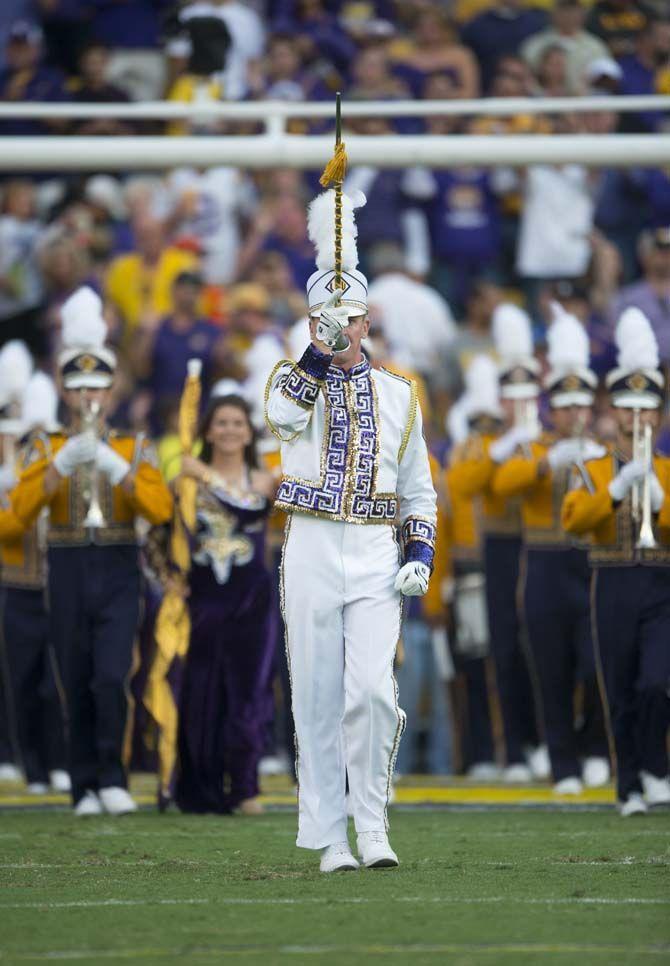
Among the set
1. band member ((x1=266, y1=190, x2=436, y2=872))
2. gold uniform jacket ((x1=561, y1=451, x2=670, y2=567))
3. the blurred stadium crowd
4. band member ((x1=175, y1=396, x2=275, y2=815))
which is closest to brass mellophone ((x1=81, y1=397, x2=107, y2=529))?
band member ((x1=175, y1=396, x2=275, y2=815))

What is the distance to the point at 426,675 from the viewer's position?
52.1ft

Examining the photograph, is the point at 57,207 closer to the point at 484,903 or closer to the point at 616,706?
the point at 616,706

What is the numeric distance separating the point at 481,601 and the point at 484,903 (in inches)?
311

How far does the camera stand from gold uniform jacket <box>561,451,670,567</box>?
11.3 meters

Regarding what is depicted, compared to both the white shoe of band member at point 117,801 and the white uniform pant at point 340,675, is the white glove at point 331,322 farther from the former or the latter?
the white shoe of band member at point 117,801

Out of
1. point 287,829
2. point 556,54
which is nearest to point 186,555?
point 287,829

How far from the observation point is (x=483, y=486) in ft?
47.0

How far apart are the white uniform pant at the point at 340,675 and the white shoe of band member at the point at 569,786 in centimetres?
466

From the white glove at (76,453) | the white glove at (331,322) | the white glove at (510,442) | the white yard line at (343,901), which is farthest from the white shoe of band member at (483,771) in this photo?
the white yard line at (343,901)

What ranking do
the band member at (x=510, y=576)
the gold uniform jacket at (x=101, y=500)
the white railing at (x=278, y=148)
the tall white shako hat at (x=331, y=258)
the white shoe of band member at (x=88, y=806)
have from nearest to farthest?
the tall white shako hat at (x=331, y=258) → the white shoe of band member at (x=88, y=806) → the gold uniform jacket at (x=101, y=500) → the white railing at (x=278, y=148) → the band member at (x=510, y=576)

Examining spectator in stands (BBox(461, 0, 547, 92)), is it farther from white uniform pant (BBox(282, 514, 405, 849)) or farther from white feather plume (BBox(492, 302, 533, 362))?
white uniform pant (BBox(282, 514, 405, 849))

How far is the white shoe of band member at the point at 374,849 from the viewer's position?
8.27 m

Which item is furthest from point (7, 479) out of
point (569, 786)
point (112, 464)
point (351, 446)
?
point (351, 446)

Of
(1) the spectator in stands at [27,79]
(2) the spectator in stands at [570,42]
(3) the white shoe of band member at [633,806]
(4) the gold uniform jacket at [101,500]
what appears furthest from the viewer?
(1) the spectator in stands at [27,79]
